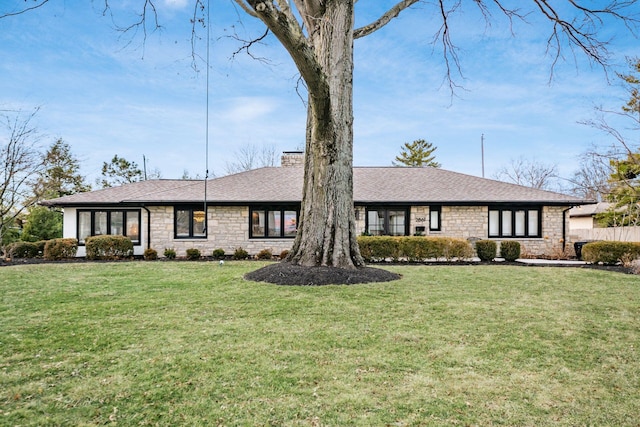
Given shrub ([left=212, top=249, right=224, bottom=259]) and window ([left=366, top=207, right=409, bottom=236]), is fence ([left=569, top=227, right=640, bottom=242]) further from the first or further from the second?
shrub ([left=212, top=249, right=224, bottom=259])

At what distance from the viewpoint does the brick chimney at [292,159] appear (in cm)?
1992

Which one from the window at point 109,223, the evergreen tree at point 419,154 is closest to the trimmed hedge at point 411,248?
the window at point 109,223

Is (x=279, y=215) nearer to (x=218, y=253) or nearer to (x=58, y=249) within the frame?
(x=218, y=253)

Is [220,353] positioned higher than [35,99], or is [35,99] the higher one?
[35,99]

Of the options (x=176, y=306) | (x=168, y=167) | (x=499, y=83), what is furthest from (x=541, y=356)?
(x=168, y=167)

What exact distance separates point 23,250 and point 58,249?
1.75 m

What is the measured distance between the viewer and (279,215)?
616 inches

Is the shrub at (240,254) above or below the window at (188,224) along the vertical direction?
below

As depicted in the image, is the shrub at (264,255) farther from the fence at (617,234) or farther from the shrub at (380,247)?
the fence at (617,234)

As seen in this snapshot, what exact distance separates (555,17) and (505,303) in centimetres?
882

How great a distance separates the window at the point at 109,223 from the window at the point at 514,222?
15.0 meters

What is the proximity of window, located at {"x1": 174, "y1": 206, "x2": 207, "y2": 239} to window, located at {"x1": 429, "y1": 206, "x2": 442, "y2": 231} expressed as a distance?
9.27 metres

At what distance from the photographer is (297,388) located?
3.08m

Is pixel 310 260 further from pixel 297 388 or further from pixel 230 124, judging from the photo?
pixel 230 124
